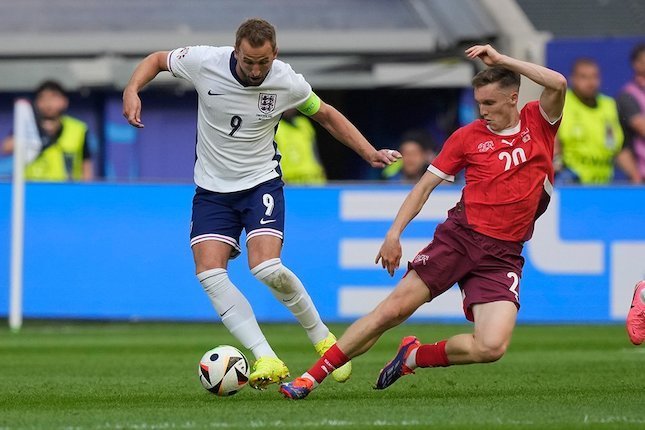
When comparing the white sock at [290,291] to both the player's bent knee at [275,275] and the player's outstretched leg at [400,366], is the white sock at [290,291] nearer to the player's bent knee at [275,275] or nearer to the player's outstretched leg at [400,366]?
the player's bent knee at [275,275]

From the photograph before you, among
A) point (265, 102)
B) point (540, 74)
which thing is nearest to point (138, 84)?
point (265, 102)

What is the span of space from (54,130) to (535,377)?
26.9 feet

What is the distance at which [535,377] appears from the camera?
32.8 ft

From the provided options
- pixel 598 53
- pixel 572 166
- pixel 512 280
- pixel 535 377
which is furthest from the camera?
pixel 598 53

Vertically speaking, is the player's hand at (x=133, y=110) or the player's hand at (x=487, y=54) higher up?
the player's hand at (x=487, y=54)

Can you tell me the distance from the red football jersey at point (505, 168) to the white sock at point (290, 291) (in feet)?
3.76

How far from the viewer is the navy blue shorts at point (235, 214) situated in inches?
352

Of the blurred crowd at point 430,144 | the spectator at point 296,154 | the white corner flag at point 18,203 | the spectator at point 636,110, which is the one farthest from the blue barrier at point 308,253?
the spectator at point 636,110

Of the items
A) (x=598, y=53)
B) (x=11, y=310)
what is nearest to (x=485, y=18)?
(x=598, y=53)

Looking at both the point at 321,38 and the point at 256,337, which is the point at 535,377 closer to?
the point at 256,337

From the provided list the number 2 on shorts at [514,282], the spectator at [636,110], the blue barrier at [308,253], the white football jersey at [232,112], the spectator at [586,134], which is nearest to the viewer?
the number 2 on shorts at [514,282]

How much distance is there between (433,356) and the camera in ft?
28.2

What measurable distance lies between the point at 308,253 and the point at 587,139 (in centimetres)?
347

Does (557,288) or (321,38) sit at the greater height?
(321,38)
